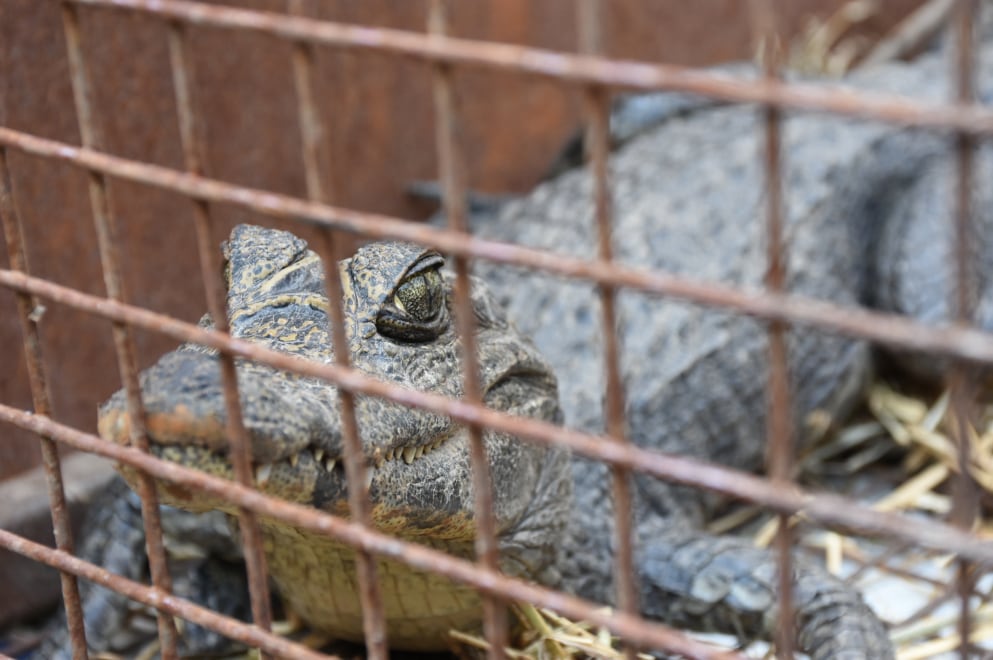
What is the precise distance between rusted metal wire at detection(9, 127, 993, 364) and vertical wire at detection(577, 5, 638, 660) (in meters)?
0.04

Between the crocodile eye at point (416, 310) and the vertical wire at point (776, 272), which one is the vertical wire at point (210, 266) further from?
the vertical wire at point (776, 272)

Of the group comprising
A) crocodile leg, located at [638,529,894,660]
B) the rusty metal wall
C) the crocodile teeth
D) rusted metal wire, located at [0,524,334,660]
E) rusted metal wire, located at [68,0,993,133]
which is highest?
the rusty metal wall

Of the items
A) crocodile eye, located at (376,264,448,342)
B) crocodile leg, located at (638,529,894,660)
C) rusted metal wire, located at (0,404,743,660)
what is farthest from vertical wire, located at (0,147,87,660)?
crocodile leg, located at (638,529,894,660)

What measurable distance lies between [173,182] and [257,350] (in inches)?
8.7

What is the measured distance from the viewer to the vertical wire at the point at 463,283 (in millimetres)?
1169

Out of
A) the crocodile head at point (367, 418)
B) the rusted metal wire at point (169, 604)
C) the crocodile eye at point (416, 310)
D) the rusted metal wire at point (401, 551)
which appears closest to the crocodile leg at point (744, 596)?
the crocodile head at point (367, 418)

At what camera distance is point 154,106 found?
108 inches

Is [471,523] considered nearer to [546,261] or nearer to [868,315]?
[546,261]

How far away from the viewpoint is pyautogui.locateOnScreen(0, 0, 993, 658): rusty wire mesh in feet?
3.27

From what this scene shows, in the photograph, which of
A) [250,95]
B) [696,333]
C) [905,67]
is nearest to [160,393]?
[250,95]

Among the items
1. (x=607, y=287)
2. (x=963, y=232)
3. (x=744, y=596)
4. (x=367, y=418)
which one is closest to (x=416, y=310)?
(x=367, y=418)

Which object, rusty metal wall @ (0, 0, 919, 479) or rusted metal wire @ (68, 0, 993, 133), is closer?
rusted metal wire @ (68, 0, 993, 133)

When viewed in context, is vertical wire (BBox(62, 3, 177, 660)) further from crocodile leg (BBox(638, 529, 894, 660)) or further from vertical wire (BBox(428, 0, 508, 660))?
crocodile leg (BBox(638, 529, 894, 660))

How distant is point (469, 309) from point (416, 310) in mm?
706
